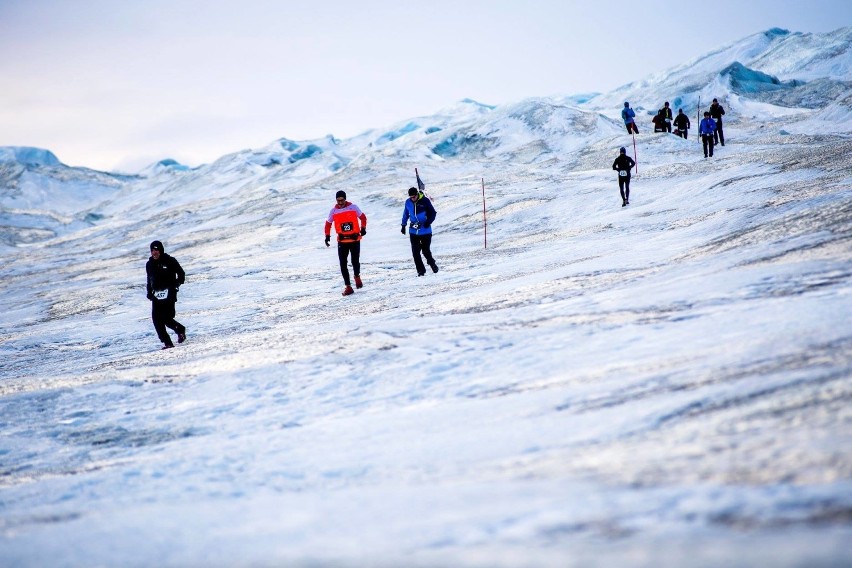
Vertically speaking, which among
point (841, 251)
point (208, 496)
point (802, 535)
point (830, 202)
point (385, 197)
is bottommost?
point (208, 496)

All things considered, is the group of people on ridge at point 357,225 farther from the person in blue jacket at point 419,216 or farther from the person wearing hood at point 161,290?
the person wearing hood at point 161,290

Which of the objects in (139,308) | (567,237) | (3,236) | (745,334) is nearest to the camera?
(745,334)

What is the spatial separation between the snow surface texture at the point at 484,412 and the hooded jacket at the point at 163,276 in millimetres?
859

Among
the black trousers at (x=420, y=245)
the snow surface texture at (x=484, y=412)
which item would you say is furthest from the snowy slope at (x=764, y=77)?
the snow surface texture at (x=484, y=412)

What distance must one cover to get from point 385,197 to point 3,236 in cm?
3531

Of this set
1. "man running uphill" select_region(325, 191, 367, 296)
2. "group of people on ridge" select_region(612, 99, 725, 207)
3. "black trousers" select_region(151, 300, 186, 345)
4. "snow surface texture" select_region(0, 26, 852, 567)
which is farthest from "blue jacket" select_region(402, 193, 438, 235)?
"group of people on ridge" select_region(612, 99, 725, 207)

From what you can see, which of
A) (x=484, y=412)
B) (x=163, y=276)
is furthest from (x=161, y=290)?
(x=484, y=412)

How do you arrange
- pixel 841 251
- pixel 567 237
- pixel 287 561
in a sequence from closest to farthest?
pixel 287 561 < pixel 841 251 < pixel 567 237

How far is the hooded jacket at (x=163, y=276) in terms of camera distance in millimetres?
9141

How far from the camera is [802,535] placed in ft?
7.38

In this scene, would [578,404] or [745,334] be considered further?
[745,334]

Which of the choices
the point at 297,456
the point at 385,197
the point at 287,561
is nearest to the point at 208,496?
the point at 297,456

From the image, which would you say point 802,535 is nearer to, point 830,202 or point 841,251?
point 841,251

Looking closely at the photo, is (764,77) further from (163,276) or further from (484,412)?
(484,412)
